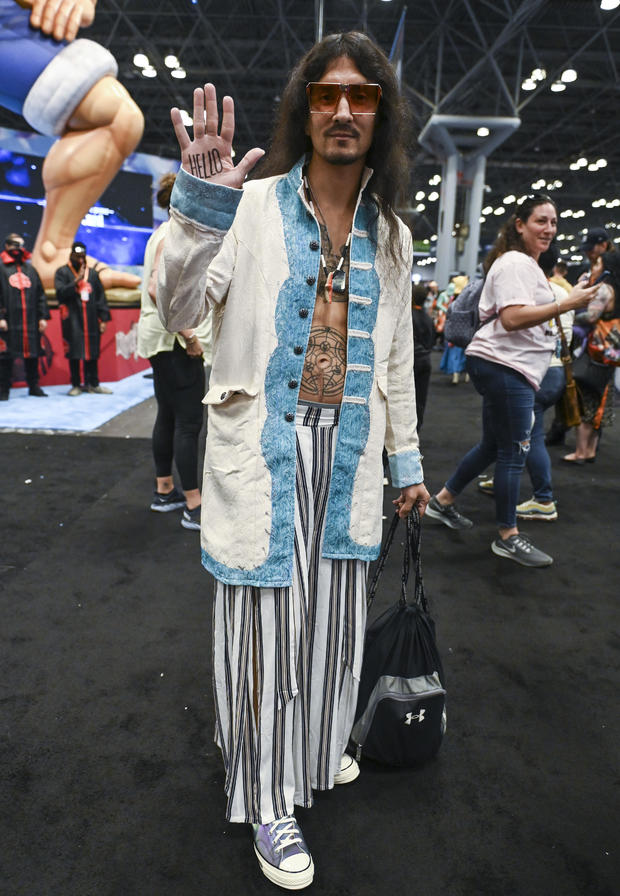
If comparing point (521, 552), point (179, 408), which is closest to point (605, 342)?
point (521, 552)

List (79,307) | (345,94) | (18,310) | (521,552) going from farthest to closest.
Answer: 1. (79,307)
2. (18,310)
3. (521,552)
4. (345,94)

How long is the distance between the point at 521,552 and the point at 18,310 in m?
5.80

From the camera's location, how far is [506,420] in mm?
2932

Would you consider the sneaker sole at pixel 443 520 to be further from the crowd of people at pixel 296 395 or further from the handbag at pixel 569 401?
the crowd of people at pixel 296 395

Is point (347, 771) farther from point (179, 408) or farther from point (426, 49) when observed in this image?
point (426, 49)

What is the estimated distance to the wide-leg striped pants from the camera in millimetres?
1356

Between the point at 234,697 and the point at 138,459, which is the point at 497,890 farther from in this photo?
the point at 138,459

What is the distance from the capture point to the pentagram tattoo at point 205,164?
1.02 m

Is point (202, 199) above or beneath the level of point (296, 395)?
above

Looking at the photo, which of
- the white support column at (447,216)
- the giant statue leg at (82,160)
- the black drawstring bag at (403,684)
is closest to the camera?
the black drawstring bag at (403,684)

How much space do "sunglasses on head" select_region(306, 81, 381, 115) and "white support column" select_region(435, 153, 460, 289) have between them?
1555cm

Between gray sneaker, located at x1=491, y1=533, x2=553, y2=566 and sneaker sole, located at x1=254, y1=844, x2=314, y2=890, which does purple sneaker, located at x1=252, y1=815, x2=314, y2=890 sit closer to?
sneaker sole, located at x1=254, y1=844, x2=314, y2=890

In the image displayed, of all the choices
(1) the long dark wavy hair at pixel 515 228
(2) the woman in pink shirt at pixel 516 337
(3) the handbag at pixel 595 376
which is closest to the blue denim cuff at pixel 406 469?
(2) the woman in pink shirt at pixel 516 337

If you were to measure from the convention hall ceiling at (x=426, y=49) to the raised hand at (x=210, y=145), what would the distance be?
1039 centimetres
